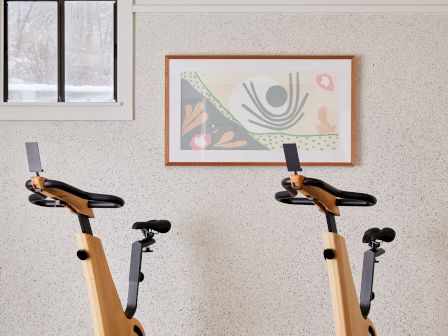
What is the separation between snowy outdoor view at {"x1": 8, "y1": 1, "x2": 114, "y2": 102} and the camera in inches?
134

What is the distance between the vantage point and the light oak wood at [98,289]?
2.56 metres

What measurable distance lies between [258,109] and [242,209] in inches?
21.4

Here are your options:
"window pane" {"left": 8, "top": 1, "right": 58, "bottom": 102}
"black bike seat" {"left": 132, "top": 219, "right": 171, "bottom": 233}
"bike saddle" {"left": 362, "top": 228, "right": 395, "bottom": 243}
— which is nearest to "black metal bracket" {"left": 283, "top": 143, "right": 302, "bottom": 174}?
"bike saddle" {"left": 362, "top": 228, "right": 395, "bottom": 243}

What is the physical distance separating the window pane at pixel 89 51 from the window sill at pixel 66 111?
0.31ft

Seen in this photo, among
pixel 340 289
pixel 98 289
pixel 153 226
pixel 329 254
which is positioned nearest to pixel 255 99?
pixel 153 226

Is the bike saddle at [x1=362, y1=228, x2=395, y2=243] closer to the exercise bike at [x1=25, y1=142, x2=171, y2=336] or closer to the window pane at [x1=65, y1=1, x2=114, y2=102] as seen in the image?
the exercise bike at [x1=25, y1=142, x2=171, y2=336]

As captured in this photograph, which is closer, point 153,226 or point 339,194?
point 339,194

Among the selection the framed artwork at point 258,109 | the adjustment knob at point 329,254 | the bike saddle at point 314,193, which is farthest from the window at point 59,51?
the adjustment knob at point 329,254

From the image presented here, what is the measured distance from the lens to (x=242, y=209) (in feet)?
10.8

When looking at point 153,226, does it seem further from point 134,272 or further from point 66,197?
point 66,197

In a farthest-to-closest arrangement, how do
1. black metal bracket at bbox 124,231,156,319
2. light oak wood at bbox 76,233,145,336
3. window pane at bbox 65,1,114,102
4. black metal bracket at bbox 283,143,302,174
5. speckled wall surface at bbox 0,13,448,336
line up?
1. window pane at bbox 65,1,114,102
2. speckled wall surface at bbox 0,13,448,336
3. black metal bracket at bbox 124,231,156,319
4. light oak wood at bbox 76,233,145,336
5. black metal bracket at bbox 283,143,302,174

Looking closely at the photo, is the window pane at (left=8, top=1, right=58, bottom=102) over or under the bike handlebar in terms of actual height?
over

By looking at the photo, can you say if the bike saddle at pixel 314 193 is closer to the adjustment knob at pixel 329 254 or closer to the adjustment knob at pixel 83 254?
the adjustment knob at pixel 329 254

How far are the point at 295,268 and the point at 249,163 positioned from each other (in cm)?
61
